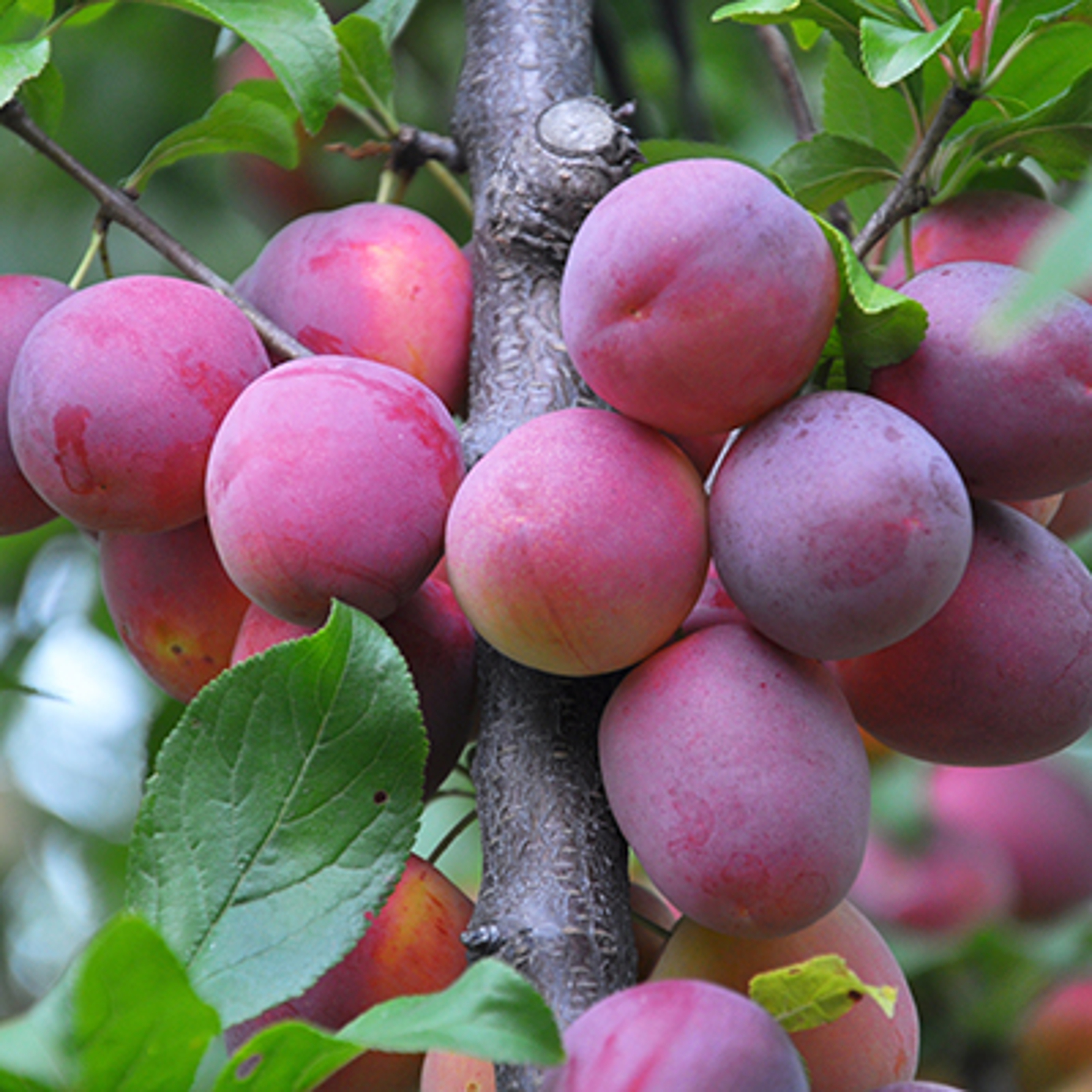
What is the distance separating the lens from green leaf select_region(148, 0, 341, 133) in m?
0.78

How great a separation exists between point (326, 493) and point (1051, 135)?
0.50 meters

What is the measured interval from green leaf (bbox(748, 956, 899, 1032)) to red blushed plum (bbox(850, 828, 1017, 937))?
65 cm

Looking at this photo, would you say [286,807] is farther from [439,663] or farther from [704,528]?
[704,528]

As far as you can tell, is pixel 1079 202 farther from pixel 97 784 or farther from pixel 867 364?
pixel 97 784

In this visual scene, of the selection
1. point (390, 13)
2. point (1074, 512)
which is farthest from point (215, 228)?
point (1074, 512)

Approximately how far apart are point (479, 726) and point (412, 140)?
0.45 meters

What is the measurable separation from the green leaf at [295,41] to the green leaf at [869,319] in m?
0.34

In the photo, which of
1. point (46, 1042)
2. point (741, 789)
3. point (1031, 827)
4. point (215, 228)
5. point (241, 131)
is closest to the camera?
point (46, 1042)

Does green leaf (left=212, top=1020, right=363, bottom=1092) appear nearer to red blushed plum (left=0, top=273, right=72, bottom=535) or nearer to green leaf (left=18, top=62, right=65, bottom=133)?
red blushed plum (left=0, top=273, right=72, bottom=535)

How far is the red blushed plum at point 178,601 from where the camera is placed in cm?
76

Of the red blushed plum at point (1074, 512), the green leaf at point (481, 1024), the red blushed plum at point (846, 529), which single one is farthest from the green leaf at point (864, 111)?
the green leaf at point (481, 1024)

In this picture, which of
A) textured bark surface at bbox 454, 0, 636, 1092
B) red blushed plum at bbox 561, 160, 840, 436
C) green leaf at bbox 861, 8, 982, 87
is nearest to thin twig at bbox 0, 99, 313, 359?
textured bark surface at bbox 454, 0, 636, 1092

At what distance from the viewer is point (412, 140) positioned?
3.01 feet

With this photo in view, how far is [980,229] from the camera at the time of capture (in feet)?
2.61
